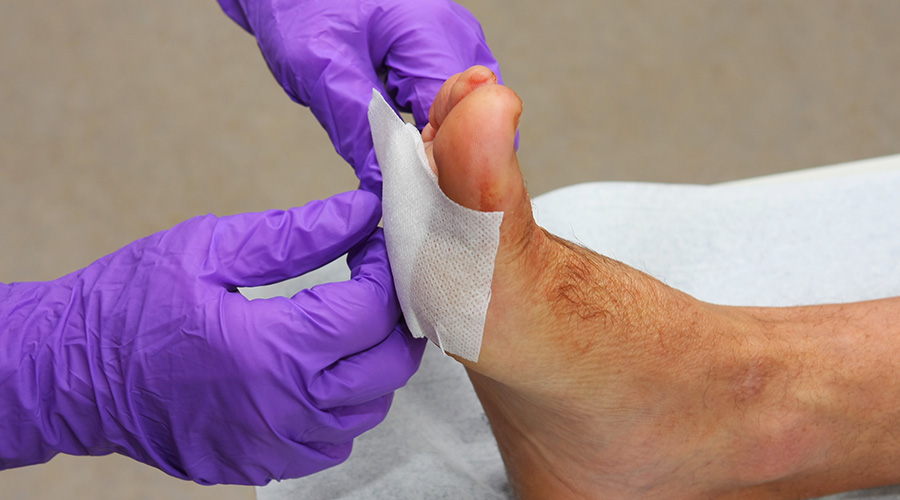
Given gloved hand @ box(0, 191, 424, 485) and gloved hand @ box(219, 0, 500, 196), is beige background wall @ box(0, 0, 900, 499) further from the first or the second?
gloved hand @ box(0, 191, 424, 485)

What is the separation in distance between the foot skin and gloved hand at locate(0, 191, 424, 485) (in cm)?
13

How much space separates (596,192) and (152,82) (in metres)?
1.49

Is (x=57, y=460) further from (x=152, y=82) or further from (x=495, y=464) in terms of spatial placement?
(x=495, y=464)

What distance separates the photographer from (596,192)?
1.16 metres

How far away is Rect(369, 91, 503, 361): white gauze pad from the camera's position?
64cm

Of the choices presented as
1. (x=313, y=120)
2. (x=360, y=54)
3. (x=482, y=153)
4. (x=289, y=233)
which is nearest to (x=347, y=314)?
(x=289, y=233)

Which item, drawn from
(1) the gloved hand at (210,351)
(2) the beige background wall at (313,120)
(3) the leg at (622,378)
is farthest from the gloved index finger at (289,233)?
(2) the beige background wall at (313,120)

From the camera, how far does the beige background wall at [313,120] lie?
208 cm

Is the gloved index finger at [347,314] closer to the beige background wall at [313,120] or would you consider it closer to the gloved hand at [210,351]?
the gloved hand at [210,351]

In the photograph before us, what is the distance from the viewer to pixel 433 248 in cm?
66

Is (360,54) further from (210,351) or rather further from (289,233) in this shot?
(210,351)

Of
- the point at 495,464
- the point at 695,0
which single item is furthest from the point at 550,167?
the point at 495,464

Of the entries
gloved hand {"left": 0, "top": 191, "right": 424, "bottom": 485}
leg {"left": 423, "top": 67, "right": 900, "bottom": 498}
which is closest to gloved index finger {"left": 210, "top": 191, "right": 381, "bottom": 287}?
gloved hand {"left": 0, "top": 191, "right": 424, "bottom": 485}

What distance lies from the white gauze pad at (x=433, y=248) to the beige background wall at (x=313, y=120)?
4.67 ft
